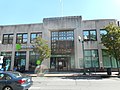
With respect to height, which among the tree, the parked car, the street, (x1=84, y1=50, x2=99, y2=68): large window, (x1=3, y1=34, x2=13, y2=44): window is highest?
(x1=3, y1=34, x2=13, y2=44): window

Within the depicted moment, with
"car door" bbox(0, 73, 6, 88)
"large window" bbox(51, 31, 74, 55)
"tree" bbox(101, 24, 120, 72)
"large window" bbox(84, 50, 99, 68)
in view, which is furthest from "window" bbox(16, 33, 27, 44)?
"car door" bbox(0, 73, 6, 88)

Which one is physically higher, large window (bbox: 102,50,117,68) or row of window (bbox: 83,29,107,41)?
row of window (bbox: 83,29,107,41)

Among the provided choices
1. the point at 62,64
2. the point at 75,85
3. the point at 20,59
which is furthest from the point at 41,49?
the point at 75,85

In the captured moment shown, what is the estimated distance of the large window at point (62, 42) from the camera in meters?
27.6

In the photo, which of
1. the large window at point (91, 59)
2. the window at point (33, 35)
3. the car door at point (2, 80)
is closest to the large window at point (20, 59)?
the window at point (33, 35)

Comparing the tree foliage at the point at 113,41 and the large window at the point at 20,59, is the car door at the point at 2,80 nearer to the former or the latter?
the tree foliage at the point at 113,41

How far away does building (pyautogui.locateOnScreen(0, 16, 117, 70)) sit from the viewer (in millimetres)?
26953

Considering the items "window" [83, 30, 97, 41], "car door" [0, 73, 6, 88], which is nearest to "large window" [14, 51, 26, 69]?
"window" [83, 30, 97, 41]

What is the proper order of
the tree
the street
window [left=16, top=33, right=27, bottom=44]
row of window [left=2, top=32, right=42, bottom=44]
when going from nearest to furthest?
the street, the tree, row of window [left=2, top=32, right=42, bottom=44], window [left=16, top=33, right=27, bottom=44]

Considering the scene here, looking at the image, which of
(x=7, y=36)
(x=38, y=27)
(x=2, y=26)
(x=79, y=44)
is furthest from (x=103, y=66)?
(x=2, y=26)

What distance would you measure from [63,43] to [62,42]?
0.89 feet

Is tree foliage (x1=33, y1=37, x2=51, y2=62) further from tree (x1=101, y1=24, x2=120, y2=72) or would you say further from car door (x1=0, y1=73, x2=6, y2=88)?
car door (x1=0, y1=73, x2=6, y2=88)

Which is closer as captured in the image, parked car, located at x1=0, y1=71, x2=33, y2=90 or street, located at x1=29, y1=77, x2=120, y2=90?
parked car, located at x1=0, y1=71, x2=33, y2=90

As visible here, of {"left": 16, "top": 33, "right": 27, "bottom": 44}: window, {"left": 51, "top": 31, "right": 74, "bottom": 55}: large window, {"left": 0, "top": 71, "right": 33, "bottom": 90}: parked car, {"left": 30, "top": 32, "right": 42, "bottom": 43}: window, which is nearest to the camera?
{"left": 0, "top": 71, "right": 33, "bottom": 90}: parked car
